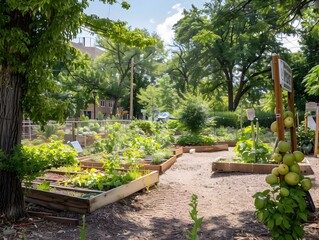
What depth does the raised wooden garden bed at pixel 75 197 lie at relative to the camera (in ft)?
16.4

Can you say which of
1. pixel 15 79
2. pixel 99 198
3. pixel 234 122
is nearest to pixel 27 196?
pixel 99 198

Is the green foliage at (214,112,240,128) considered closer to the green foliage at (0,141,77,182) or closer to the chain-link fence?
the chain-link fence

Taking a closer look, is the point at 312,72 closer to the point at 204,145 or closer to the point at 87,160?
the point at 87,160

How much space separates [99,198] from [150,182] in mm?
1894

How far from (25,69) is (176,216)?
3022 mm

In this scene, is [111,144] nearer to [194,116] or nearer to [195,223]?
[194,116]

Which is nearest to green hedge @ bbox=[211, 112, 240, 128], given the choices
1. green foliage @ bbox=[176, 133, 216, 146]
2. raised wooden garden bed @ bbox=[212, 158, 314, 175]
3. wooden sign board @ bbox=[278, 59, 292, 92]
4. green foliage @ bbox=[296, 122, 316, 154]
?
green foliage @ bbox=[176, 133, 216, 146]

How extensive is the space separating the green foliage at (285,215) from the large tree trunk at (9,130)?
3170mm

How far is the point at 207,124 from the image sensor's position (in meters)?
17.1

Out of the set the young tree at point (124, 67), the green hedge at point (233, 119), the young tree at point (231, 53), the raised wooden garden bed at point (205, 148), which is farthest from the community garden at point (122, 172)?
the young tree at point (124, 67)

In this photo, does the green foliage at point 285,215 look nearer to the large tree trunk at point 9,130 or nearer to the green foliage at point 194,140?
the large tree trunk at point 9,130

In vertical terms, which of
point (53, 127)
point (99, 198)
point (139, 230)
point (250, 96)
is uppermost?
point (250, 96)

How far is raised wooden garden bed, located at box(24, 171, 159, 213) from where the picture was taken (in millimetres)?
4984

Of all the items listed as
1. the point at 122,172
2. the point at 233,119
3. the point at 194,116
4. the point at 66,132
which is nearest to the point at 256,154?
the point at 122,172
